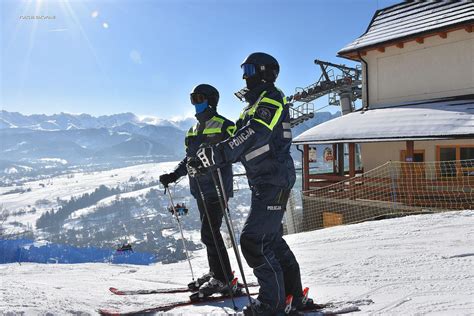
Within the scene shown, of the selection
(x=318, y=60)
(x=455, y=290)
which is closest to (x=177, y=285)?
(x=455, y=290)

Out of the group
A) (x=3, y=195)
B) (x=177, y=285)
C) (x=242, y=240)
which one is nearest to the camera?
(x=242, y=240)

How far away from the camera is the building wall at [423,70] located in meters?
12.8

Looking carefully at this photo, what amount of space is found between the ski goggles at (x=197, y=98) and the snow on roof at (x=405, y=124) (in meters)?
8.82

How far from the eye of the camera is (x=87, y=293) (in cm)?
371

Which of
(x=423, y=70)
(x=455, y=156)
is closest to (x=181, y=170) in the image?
(x=455, y=156)

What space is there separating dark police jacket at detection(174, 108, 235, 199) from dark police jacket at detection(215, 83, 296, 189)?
30.3 inches

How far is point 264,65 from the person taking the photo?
293cm

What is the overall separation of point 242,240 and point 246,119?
0.95m

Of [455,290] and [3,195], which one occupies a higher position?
[455,290]

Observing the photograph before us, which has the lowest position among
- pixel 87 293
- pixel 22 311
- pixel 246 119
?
pixel 87 293

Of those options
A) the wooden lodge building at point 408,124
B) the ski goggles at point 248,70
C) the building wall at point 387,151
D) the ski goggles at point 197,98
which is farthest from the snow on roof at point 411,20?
the ski goggles at point 248,70

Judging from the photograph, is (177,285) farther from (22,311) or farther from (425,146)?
(425,146)

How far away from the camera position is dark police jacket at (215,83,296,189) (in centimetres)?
259

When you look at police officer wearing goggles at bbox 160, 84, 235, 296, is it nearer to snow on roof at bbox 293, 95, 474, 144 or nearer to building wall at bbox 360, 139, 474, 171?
snow on roof at bbox 293, 95, 474, 144
